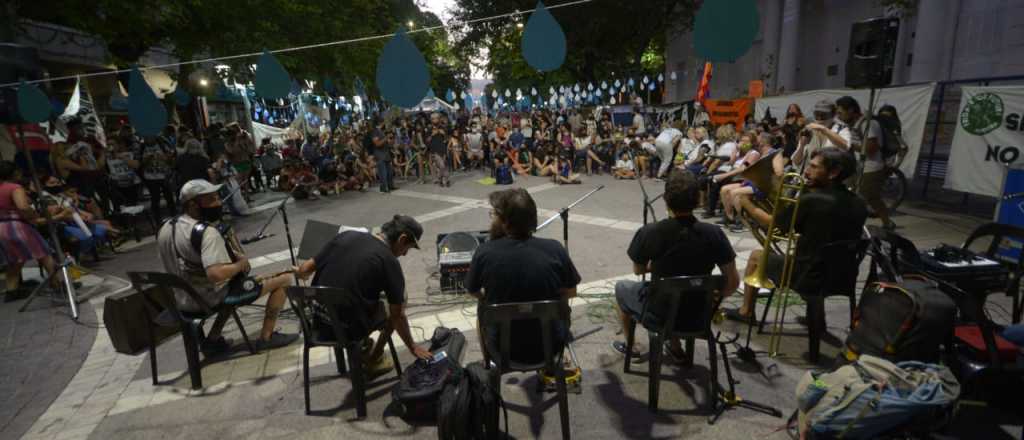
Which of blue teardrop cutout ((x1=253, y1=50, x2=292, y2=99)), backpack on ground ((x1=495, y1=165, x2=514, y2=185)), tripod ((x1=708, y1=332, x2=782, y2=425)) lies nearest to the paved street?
tripod ((x1=708, y1=332, x2=782, y2=425))

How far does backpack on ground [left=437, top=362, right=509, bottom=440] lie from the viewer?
8.03ft

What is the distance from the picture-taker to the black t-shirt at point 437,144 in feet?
40.6

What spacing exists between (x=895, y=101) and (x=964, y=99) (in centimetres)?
118

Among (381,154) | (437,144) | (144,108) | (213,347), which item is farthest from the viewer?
(437,144)

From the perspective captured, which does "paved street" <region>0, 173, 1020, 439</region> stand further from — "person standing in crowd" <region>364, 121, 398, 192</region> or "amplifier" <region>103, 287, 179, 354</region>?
"person standing in crowd" <region>364, 121, 398, 192</region>

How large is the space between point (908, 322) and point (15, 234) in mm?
8318

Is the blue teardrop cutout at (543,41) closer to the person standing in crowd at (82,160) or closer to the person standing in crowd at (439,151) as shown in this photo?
the person standing in crowd at (439,151)

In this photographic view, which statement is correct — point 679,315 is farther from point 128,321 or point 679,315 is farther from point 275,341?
point 128,321

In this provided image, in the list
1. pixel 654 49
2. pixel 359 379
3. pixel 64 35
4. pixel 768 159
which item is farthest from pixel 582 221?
pixel 654 49

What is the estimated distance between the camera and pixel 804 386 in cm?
242

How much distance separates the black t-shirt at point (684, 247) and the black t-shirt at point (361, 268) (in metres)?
1.53

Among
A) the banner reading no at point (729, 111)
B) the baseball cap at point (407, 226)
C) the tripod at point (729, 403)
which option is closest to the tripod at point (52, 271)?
the baseball cap at point (407, 226)

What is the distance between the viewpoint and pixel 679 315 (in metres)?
2.93

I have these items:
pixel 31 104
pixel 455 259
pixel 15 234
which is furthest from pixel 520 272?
pixel 31 104
